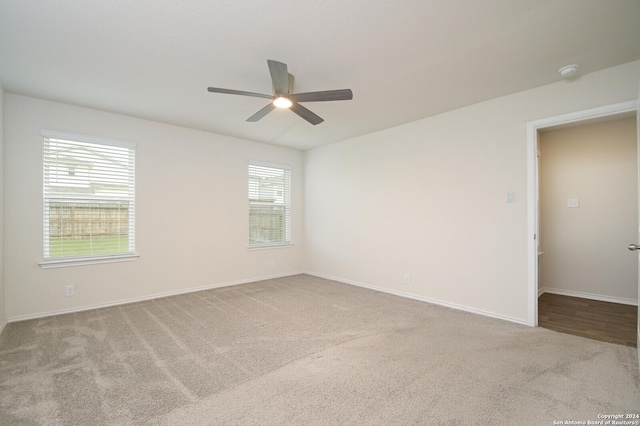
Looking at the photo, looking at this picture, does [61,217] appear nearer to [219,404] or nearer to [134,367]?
[134,367]

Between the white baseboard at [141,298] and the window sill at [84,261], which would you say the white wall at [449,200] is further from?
the window sill at [84,261]

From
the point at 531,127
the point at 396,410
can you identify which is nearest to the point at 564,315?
the point at 531,127

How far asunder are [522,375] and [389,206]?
8.86 ft

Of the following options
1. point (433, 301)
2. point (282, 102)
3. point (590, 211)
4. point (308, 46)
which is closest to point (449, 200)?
point (433, 301)

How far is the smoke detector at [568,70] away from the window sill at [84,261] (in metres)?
5.16

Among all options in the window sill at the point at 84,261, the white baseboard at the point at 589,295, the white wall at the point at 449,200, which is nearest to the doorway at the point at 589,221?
the white baseboard at the point at 589,295

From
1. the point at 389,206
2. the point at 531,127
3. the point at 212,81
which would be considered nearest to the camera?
the point at 212,81

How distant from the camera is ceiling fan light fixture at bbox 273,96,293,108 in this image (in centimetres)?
Result: 257

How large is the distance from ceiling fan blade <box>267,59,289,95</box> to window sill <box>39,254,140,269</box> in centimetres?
307

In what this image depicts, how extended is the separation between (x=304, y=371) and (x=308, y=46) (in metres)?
2.46

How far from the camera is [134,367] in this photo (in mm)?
2248

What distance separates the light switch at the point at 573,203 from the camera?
424 centimetres

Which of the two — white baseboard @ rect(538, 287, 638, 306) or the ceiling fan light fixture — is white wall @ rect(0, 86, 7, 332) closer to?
the ceiling fan light fixture

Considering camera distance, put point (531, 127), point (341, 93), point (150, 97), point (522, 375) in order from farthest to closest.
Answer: point (150, 97), point (531, 127), point (341, 93), point (522, 375)
